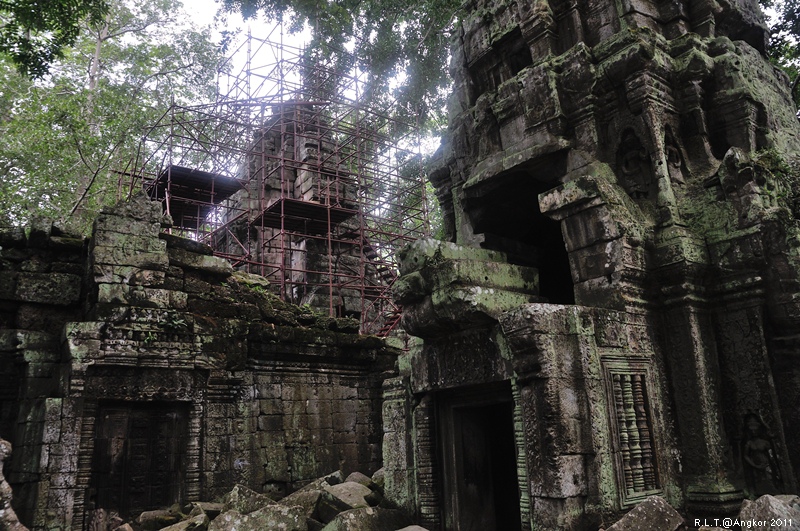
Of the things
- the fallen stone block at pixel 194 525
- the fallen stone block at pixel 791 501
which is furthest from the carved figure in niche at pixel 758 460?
the fallen stone block at pixel 194 525

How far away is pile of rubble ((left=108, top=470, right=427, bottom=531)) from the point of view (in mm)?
5336

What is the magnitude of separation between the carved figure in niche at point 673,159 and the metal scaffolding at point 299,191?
33.7ft

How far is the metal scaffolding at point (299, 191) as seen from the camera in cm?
1667

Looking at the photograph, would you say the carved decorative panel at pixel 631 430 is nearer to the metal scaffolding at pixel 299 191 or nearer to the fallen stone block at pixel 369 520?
the fallen stone block at pixel 369 520

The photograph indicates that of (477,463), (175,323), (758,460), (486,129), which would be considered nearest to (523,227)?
(486,129)

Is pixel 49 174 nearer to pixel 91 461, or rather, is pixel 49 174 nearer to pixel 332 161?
pixel 332 161

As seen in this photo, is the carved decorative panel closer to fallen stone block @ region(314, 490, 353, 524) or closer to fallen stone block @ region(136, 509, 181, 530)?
fallen stone block @ region(314, 490, 353, 524)

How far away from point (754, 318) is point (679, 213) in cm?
112

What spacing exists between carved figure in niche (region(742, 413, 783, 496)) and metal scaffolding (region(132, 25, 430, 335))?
1082 centimetres

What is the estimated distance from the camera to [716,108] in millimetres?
5863

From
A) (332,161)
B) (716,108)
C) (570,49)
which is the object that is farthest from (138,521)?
(332,161)

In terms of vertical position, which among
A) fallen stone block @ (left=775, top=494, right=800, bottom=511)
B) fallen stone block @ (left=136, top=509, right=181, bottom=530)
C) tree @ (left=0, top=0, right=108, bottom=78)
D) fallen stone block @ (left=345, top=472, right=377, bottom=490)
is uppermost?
tree @ (left=0, top=0, right=108, bottom=78)

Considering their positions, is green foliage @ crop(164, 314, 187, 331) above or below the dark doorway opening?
above

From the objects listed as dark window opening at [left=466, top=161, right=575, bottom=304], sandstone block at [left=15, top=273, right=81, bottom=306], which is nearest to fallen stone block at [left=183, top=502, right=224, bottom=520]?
sandstone block at [left=15, top=273, right=81, bottom=306]
